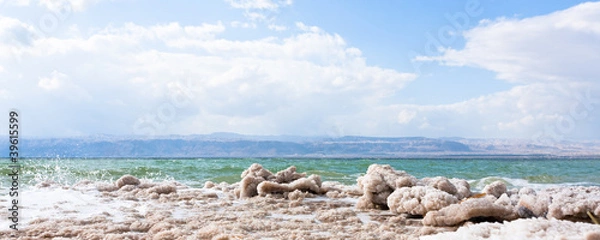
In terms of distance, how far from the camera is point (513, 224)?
8.91 feet

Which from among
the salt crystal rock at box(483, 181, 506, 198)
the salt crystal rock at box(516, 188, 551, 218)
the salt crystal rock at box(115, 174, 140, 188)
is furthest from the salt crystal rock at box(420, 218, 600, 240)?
the salt crystal rock at box(115, 174, 140, 188)

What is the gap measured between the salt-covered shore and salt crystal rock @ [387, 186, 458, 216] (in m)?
0.01

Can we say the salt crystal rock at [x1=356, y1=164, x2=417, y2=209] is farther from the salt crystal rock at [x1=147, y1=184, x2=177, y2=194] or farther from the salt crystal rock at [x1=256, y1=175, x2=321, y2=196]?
the salt crystal rock at [x1=147, y1=184, x2=177, y2=194]

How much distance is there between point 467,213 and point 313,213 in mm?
1710

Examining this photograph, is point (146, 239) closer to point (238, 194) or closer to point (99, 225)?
point (99, 225)

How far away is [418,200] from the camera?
16.2 ft

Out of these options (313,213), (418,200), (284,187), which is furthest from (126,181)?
(418,200)

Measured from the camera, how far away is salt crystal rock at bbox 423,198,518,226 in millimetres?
4285

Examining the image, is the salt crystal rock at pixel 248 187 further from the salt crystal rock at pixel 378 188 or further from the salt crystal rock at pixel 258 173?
the salt crystal rock at pixel 378 188

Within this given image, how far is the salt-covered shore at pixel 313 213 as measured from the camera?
4.00 m

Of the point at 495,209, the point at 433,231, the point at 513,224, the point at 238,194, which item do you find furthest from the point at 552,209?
the point at 238,194

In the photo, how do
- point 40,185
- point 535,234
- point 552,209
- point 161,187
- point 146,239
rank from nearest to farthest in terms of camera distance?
point 535,234
point 146,239
point 552,209
point 161,187
point 40,185

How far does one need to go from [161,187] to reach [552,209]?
5.03m

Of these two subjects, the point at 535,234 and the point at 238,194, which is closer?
the point at 535,234
